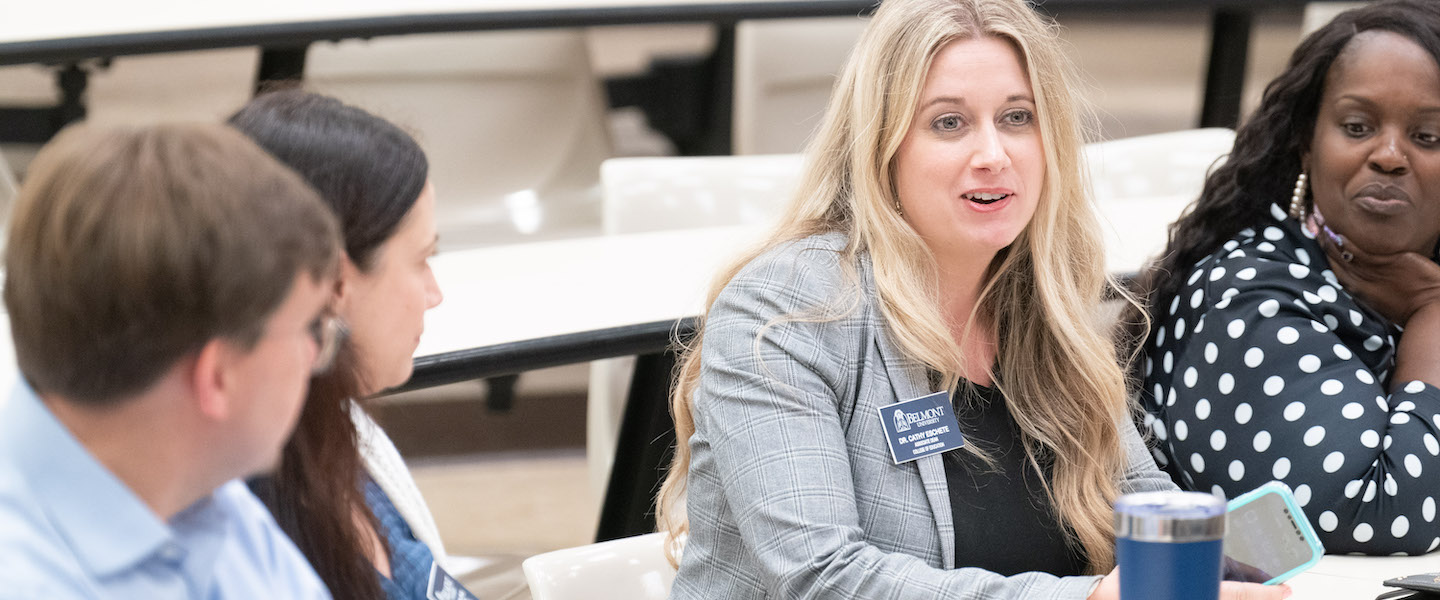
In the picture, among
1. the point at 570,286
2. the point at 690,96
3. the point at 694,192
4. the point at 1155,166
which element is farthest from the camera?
the point at 690,96

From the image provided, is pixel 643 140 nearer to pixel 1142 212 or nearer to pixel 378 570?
pixel 1142 212

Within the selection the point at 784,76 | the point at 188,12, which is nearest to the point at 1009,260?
the point at 188,12

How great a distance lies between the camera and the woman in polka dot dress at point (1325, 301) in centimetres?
174

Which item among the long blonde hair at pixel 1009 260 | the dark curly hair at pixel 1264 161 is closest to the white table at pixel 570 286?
the long blonde hair at pixel 1009 260

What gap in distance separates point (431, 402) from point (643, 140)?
182 centimetres

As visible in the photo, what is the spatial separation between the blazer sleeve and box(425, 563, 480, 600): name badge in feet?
0.96

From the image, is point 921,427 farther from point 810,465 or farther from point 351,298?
point 351,298

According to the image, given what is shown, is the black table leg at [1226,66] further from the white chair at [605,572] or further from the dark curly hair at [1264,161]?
the white chair at [605,572]

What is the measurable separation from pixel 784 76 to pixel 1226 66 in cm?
148

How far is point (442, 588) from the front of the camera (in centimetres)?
127

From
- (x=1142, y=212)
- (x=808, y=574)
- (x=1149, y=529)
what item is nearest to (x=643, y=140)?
(x=1142, y=212)

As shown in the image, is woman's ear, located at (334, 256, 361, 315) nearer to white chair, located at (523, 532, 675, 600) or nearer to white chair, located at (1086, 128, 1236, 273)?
white chair, located at (523, 532, 675, 600)

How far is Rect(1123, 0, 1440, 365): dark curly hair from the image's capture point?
196 cm

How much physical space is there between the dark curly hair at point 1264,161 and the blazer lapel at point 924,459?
64cm
